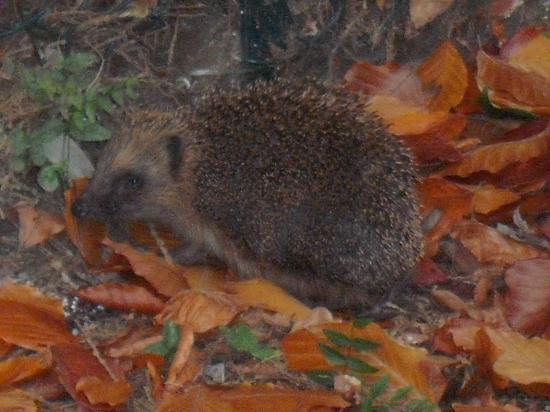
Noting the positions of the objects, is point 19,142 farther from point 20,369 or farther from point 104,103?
point 20,369

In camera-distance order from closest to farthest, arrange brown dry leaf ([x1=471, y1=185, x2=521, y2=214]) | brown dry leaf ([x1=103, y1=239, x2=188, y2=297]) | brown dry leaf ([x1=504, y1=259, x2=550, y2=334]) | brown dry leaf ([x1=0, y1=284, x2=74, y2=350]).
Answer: brown dry leaf ([x1=0, y1=284, x2=74, y2=350])
brown dry leaf ([x1=504, y1=259, x2=550, y2=334])
brown dry leaf ([x1=103, y1=239, x2=188, y2=297])
brown dry leaf ([x1=471, y1=185, x2=521, y2=214])

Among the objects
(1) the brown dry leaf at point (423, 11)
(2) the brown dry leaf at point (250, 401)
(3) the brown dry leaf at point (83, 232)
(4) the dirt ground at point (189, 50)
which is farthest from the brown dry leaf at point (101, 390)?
(1) the brown dry leaf at point (423, 11)

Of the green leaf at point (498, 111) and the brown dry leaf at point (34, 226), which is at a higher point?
the green leaf at point (498, 111)

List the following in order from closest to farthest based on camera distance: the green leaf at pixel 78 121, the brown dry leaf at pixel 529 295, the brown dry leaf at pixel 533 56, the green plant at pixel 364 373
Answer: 1. the green plant at pixel 364 373
2. the brown dry leaf at pixel 529 295
3. the green leaf at pixel 78 121
4. the brown dry leaf at pixel 533 56

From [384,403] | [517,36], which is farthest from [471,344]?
[517,36]

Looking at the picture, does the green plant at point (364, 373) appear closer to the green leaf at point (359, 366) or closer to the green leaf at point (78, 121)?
the green leaf at point (359, 366)

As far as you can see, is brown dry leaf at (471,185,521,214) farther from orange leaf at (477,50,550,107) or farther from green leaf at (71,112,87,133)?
green leaf at (71,112,87,133)

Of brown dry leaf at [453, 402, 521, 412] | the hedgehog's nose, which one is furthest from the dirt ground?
brown dry leaf at [453, 402, 521, 412]
